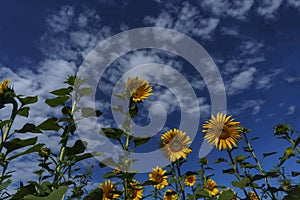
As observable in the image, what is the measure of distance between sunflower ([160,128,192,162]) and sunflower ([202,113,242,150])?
739 mm

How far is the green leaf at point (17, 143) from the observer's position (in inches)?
61.1

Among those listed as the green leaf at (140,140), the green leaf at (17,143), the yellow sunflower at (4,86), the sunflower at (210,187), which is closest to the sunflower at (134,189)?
the green leaf at (140,140)

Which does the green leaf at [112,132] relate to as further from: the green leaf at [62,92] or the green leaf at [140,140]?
the green leaf at [62,92]

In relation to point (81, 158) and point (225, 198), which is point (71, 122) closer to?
point (81, 158)

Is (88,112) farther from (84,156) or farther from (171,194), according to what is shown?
(171,194)

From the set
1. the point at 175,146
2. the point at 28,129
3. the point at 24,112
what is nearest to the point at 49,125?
the point at 28,129

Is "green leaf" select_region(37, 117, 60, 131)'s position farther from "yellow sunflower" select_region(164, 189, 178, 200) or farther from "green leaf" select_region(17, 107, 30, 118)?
"yellow sunflower" select_region(164, 189, 178, 200)

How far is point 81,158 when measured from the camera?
76.5 inches

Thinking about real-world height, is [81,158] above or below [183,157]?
below

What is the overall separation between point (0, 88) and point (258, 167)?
323cm

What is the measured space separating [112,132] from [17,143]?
88cm

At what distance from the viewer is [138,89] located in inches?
119

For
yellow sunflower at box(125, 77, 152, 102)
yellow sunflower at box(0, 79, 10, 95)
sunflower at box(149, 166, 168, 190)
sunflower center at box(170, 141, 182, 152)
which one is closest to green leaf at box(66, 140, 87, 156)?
yellow sunflower at box(0, 79, 10, 95)

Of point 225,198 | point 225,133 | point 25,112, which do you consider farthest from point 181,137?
point 25,112
